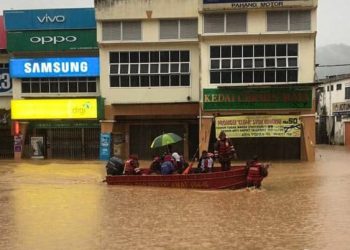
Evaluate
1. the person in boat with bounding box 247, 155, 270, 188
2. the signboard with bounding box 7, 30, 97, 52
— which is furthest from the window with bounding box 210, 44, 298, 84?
the person in boat with bounding box 247, 155, 270, 188

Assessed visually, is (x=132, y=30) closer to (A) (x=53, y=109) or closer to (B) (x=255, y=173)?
(A) (x=53, y=109)

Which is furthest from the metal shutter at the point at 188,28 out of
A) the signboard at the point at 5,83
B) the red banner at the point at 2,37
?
the signboard at the point at 5,83

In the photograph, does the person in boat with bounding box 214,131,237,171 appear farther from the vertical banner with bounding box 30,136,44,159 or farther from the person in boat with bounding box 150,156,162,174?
the vertical banner with bounding box 30,136,44,159

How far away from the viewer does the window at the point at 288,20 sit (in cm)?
2966

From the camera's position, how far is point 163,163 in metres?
19.0

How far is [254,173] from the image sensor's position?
58.5 feet

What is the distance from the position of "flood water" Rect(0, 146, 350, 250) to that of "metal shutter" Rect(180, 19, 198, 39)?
39.8 feet

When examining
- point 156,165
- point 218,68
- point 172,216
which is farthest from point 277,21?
point 172,216

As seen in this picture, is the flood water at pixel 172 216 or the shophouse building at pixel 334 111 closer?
the flood water at pixel 172 216

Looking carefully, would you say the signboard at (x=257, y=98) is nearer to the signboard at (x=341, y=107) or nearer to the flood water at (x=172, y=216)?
the flood water at (x=172, y=216)

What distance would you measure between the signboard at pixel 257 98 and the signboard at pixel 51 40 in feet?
24.9

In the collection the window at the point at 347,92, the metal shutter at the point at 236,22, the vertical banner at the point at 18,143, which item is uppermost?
the metal shutter at the point at 236,22

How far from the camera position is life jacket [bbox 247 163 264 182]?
1780cm

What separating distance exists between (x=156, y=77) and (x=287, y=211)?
61.9ft
